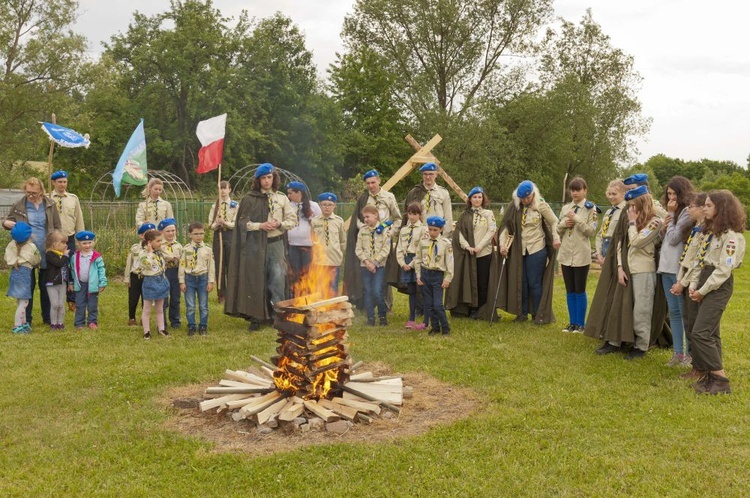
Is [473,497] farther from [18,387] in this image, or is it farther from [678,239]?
[18,387]

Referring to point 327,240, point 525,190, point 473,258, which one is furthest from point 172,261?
point 525,190

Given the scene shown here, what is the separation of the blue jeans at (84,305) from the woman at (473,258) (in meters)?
5.14

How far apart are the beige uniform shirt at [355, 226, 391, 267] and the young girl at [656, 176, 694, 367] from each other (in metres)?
3.83

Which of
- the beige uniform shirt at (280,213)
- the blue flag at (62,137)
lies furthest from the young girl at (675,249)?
the blue flag at (62,137)

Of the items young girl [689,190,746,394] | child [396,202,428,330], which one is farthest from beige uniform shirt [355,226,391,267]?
young girl [689,190,746,394]

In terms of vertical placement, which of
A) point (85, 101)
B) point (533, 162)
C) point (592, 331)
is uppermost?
point (85, 101)

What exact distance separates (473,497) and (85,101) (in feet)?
115

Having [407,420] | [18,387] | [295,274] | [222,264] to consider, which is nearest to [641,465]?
[407,420]

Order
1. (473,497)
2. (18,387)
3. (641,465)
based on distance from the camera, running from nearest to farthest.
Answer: (473,497)
(641,465)
(18,387)

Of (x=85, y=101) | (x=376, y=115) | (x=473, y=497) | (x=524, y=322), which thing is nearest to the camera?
(x=473, y=497)

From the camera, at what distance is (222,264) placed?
10227 millimetres

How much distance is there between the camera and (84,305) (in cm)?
951

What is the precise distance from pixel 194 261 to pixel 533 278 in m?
4.81

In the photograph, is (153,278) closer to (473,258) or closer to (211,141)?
(211,141)
